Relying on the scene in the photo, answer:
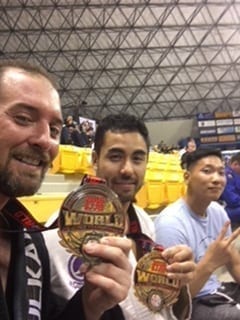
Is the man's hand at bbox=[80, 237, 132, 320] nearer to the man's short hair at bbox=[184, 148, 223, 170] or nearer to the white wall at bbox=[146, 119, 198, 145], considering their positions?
the man's short hair at bbox=[184, 148, 223, 170]

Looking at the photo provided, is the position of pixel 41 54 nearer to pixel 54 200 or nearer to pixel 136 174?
pixel 54 200

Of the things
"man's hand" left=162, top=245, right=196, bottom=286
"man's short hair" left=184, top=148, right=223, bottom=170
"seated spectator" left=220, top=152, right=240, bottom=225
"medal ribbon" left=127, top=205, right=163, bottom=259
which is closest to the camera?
"man's hand" left=162, top=245, right=196, bottom=286

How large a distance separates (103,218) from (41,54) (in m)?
18.6

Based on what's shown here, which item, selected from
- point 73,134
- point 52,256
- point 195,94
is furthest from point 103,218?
point 195,94

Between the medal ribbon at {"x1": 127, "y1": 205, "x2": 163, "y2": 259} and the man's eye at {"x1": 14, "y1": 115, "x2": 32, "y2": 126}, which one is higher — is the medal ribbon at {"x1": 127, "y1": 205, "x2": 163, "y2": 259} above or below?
below

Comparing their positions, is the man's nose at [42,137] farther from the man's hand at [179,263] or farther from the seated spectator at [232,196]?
the seated spectator at [232,196]

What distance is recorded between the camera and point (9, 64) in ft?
3.30

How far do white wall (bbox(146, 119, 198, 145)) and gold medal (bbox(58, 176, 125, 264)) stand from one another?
17.7 meters

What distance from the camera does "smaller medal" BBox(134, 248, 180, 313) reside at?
4.06 feet

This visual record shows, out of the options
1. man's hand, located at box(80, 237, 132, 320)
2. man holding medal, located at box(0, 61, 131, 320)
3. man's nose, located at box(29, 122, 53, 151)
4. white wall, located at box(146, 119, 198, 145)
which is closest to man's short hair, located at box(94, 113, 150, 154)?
man holding medal, located at box(0, 61, 131, 320)

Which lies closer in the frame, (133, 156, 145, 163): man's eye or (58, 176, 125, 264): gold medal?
(58, 176, 125, 264): gold medal

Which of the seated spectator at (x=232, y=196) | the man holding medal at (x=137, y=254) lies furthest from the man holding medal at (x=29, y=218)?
the seated spectator at (x=232, y=196)

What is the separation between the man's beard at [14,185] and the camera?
878 millimetres

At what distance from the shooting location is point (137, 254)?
1.39m
